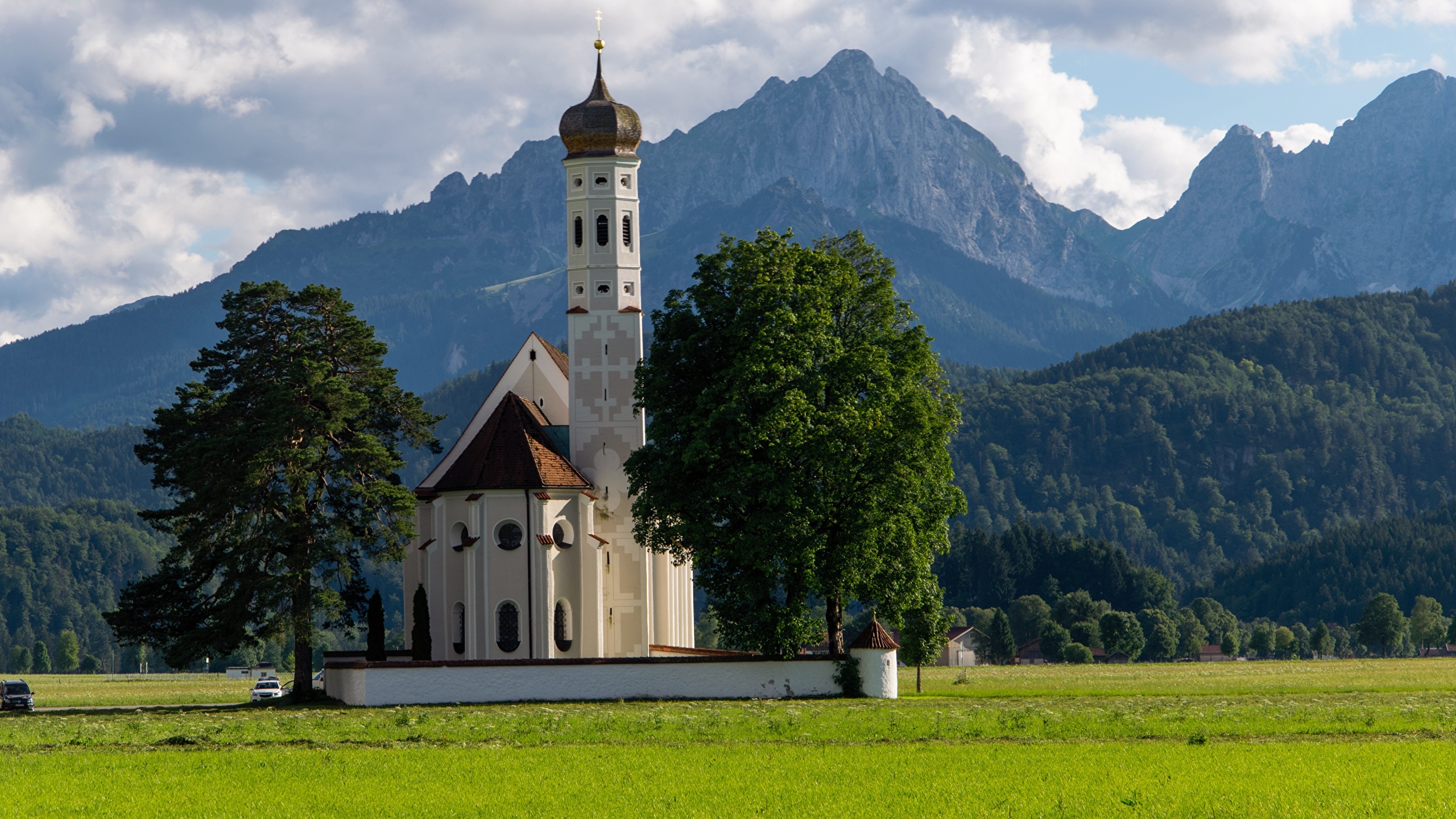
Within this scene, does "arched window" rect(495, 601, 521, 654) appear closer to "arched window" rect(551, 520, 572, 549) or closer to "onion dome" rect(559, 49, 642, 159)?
"arched window" rect(551, 520, 572, 549)

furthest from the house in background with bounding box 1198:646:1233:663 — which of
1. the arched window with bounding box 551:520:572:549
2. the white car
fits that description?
Result: the arched window with bounding box 551:520:572:549

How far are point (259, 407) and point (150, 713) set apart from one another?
10.8m

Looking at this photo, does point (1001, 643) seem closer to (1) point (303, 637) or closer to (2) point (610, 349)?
(2) point (610, 349)

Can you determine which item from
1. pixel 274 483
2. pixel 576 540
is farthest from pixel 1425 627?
pixel 274 483

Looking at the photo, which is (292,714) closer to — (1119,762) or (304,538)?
(304,538)

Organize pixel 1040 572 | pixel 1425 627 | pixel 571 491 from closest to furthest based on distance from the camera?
pixel 571 491 → pixel 1425 627 → pixel 1040 572

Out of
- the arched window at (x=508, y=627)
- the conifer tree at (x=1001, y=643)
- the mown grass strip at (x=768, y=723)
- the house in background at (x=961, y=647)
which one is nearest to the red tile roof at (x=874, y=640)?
the mown grass strip at (x=768, y=723)

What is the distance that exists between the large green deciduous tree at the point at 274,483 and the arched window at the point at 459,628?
3.90 metres

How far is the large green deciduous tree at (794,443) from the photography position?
2120 inches

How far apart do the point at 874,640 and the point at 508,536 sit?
16905mm

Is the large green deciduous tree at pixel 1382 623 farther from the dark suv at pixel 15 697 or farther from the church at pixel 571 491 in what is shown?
the dark suv at pixel 15 697

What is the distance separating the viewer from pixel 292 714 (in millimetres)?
48594

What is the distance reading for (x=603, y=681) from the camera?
173 feet

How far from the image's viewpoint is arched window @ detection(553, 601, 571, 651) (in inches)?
2544
